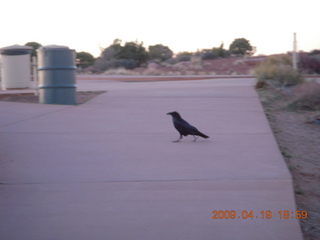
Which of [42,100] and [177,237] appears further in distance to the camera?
[42,100]

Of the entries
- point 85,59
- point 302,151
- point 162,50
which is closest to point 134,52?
point 85,59

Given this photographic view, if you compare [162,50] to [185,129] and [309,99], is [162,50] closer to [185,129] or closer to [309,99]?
[309,99]

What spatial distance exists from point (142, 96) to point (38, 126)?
5807 mm

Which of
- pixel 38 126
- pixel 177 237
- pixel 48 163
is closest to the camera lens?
pixel 177 237

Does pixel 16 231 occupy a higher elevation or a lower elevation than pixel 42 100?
lower

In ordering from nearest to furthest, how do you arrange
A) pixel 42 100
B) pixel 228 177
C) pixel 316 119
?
pixel 228 177 < pixel 316 119 < pixel 42 100

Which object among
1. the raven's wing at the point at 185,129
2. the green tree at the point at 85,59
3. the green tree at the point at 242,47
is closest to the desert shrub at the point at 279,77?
the raven's wing at the point at 185,129

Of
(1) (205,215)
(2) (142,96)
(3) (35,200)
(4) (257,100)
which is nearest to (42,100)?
(2) (142,96)

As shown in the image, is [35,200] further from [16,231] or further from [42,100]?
[42,100]

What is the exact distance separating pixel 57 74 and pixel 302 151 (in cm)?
767

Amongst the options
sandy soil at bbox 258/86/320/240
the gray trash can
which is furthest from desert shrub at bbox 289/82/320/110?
the gray trash can

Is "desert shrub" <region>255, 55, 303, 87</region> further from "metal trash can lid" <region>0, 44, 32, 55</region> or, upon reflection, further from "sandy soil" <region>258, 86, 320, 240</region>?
"metal trash can lid" <region>0, 44, 32, 55</region>

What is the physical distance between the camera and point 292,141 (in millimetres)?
9648
